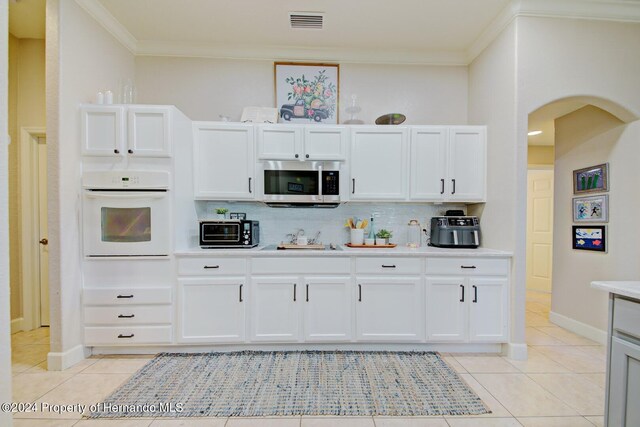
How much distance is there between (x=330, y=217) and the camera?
133 inches

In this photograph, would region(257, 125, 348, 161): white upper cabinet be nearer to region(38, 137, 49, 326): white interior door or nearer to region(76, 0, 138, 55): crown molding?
region(76, 0, 138, 55): crown molding

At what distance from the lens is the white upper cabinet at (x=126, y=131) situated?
2.52 m

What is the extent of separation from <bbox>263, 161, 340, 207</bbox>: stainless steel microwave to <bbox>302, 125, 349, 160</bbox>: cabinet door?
12 centimetres

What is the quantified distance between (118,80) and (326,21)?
221 cm

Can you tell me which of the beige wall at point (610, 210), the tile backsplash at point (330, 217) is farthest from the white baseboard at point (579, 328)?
the tile backsplash at point (330, 217)

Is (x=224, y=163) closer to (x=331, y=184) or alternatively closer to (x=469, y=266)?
(x=331, y=184)

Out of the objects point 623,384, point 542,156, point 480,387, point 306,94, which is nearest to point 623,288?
point 623,384

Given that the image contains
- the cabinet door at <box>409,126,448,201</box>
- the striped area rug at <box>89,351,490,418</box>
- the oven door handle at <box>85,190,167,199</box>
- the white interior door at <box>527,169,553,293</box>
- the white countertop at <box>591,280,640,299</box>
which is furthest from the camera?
the white interior door at <box>527,169,553,293</box>

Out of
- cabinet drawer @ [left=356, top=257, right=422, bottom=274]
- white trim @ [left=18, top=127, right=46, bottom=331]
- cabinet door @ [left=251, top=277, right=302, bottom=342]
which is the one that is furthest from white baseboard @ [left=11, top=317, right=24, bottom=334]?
cabinet drawer @ [left=356, top=257, right=422, bottom=274]

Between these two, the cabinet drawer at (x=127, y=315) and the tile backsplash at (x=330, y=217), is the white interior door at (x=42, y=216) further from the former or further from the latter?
the tile backsplash at (x=330, y=217)

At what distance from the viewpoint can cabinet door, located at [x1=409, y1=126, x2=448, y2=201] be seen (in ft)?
9.99

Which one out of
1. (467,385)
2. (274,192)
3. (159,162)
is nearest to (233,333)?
(274,192)

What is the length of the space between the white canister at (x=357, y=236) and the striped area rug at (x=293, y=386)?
1.08m

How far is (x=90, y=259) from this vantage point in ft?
8.29
